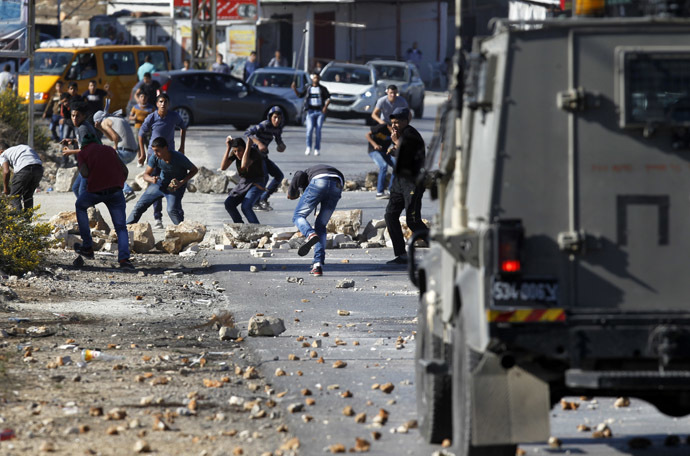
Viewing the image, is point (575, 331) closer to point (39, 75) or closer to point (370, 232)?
point (370, 232)

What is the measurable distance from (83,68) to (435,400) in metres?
29.8

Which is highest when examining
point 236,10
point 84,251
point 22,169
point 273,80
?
point 236,10

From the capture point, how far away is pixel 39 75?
34.6 m

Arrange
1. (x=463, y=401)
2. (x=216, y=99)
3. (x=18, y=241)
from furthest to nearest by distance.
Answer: (x=216, y=99) < (x=18, y=241) < (x=463, y=401)

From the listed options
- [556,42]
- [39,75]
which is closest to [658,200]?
[556,42]

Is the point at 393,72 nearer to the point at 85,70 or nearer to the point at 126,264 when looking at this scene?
the point at 85,70

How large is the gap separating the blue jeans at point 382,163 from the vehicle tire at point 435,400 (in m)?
12.3

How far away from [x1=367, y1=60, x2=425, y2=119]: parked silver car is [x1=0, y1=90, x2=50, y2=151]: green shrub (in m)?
12.0

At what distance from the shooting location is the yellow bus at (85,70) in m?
34.4

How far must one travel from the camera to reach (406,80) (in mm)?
38031

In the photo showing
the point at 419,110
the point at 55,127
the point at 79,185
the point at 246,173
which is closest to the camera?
the point at 246,173

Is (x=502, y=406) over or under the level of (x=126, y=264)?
over

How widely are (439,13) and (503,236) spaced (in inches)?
2054

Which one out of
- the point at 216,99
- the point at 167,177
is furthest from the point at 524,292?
the point at 216,99
